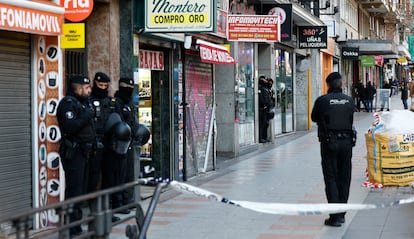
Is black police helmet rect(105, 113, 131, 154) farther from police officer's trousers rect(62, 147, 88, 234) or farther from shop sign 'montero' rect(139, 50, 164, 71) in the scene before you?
shop sign 'montero' rect(139, 50, 164, 71)

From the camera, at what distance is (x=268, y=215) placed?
29.5 ft

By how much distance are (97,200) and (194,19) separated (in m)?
5.81

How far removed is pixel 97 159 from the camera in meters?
8.45

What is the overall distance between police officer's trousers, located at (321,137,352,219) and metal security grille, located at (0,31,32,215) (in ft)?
12.1

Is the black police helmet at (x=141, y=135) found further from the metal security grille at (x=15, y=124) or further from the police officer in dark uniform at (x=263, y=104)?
the police officer in dark uniform at (x=263, y=104)

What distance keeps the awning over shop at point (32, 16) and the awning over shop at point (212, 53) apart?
4.38 meters

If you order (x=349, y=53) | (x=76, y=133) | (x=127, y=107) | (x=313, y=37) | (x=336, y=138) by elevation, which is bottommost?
(x=336, y=138)

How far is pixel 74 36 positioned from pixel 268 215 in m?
3.51

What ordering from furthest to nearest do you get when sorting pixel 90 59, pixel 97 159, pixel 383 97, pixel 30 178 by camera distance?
pixel 383 97, pixel 90 59, pixel 97 159, pixel 30 178

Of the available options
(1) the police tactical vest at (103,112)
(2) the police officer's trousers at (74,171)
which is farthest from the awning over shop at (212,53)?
(2) the police officer's trousers at (74,171)

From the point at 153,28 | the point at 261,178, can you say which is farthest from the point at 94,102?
the point at 261,178

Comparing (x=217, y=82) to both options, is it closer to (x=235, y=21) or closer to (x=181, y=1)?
(x=235, y=21)

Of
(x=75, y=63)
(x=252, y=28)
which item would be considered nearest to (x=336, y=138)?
(x=75, y=63)

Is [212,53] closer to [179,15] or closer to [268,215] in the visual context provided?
[179,15]
